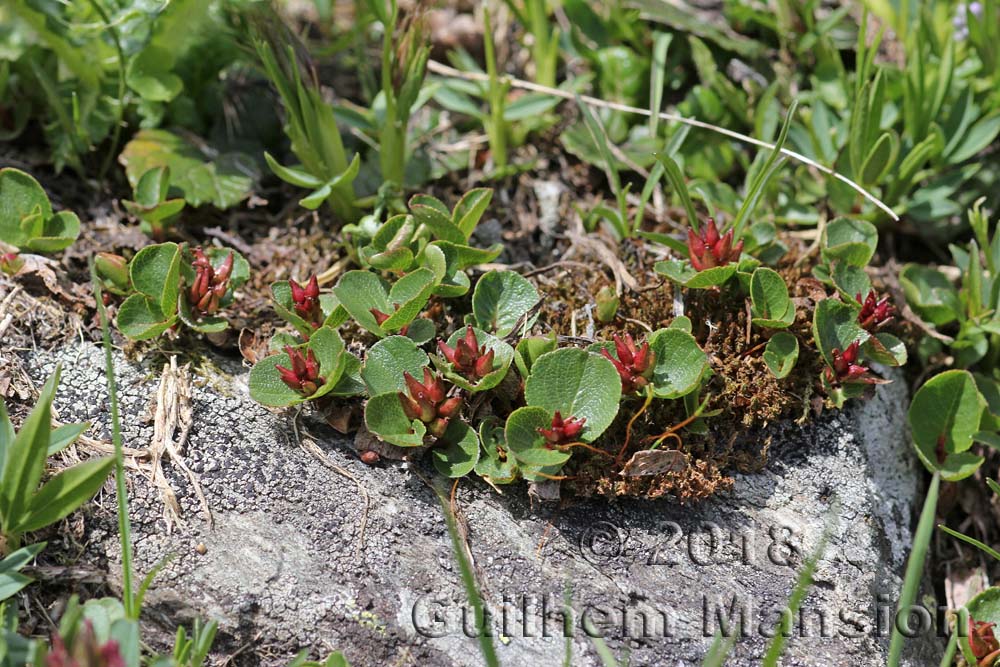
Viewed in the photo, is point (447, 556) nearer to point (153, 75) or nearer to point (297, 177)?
point (297, 177)

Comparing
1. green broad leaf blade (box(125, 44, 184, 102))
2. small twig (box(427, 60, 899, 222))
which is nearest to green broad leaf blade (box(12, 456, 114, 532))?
green broad leaf blade (box(125, 44, 184, 102))

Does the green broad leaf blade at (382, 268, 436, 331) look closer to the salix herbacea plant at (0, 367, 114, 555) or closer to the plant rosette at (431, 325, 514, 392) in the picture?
the plant rosette at (431, 325, 514, 392)

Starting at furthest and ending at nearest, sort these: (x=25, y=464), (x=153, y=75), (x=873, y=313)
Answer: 1. (x=153, y=75)
2. (x=873, y=313)
3. (x=25, y=464)

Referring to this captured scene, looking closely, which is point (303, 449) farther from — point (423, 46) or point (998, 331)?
point (998, 331)

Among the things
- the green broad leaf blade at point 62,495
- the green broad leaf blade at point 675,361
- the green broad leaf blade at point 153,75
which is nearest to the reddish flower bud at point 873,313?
the green broad leaf blade at point 675,361

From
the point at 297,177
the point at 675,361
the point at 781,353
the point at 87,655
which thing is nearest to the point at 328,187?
the point at 297,177

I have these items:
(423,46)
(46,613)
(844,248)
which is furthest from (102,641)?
(844,248)
